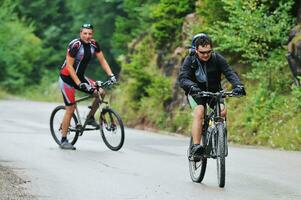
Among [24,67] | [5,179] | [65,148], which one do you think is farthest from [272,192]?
[24,67]

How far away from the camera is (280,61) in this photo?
18562 mm

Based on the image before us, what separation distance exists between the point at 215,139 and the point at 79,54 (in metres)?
4.91

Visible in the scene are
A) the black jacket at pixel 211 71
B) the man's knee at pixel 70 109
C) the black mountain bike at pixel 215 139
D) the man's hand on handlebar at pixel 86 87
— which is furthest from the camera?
the man's knee at pixel 70 109

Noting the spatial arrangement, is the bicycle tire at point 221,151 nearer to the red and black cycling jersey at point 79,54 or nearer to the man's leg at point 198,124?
the man's leg at point 198,124

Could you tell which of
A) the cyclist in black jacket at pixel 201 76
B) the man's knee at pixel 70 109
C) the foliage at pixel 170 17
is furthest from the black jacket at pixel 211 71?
the foliage at pixel 170 17

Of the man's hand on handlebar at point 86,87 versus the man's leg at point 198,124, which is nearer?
the man's leg at point 198,124

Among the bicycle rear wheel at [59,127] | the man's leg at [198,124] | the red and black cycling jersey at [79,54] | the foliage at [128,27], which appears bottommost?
the bicycle rear wheel at [59,127]

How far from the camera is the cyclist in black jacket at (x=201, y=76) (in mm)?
9995

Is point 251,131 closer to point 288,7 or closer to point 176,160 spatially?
point 288,7

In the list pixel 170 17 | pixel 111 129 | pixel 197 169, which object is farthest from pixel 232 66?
pixel 197 169

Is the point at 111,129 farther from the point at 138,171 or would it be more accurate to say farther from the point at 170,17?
the point at 170,17

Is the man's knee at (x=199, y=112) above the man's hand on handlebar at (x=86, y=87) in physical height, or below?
below

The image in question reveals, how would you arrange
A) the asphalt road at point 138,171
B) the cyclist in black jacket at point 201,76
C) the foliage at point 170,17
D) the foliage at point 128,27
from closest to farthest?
the asphalt road at point 138,171 → the cyclist in black jacket at point 201,76 → the foliage at point 170,17 → the foliage at point 128,27

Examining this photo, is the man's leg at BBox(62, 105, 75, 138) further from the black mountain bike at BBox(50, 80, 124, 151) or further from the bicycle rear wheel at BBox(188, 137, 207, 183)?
the bicycle rear wheel at BBox(188, 137, 207, 183)
